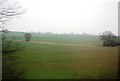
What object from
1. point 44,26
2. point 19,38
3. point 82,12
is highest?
point 82,12

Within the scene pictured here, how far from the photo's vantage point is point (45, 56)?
2.80 metres

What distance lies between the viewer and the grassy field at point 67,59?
2.76 m

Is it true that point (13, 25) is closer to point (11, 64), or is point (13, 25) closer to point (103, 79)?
point (11, 64)

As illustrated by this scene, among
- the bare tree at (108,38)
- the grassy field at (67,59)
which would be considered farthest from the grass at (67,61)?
the bare tree at (108,38)

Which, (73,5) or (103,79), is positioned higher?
(73,5)

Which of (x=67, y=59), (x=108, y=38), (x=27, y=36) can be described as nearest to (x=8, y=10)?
(x=27, y=36)

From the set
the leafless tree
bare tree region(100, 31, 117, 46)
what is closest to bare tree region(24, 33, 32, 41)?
the leafless tree

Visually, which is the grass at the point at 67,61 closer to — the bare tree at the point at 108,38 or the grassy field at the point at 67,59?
the grassy field at the point at 67,59

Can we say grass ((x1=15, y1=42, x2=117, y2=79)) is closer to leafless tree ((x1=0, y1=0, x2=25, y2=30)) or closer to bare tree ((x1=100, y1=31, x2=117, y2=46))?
bare tree ((x1=100, y1=31, x2=117, y2=46))

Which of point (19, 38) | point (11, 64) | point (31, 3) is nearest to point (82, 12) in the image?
point (31, 3)

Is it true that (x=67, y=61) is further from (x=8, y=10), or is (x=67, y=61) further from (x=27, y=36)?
(x=8, y=10)

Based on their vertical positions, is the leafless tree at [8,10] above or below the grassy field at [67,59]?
above

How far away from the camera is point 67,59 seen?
9.21 ft

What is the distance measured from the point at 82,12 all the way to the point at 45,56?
90cm
